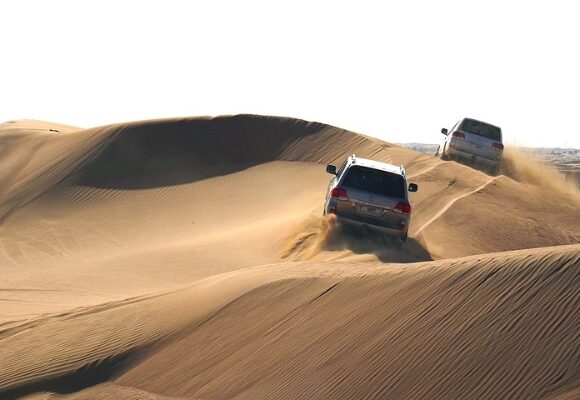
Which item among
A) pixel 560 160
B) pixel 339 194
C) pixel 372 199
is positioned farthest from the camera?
pixel 560 160

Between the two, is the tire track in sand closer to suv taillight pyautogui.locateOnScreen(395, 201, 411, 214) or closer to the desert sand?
the desert sand

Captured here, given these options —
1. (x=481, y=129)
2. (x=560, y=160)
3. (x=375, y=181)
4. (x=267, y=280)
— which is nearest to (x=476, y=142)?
(x=481, y=129)

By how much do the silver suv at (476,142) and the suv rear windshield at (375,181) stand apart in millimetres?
10912

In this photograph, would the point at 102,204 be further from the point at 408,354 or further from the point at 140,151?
the point at 408,354

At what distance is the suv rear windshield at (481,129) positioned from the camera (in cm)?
2780

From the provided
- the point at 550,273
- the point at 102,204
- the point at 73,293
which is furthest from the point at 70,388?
the point at 102,204

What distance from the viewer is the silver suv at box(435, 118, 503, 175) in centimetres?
2783

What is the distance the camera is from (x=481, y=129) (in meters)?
27.8

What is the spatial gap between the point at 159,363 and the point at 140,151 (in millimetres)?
20378

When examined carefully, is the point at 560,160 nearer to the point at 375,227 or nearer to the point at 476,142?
the point at 476,142

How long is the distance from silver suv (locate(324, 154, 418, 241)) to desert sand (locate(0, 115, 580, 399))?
33 cm

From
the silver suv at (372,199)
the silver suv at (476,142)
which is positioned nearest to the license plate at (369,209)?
the silver suv at (372,199)

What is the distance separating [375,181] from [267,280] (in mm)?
5522

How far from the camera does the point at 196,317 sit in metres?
11.6
